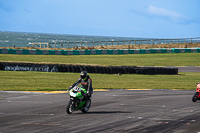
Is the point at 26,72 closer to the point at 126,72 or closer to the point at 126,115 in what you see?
the point at 126,72

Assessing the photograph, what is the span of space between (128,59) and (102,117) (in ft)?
128

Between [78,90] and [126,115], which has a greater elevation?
[78,90]

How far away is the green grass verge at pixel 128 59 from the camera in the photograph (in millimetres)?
46531

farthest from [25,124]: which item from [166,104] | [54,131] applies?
[166,104]

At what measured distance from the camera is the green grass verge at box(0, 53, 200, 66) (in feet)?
153

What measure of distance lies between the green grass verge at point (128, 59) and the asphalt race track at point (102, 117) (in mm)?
28526

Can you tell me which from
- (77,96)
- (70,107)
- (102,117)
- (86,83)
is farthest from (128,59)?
(102,117)

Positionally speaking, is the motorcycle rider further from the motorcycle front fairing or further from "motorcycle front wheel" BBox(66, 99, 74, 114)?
"motorcycle front wheel" BBox(66, 99, 74, 114)

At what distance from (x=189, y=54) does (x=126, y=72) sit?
25690 mm

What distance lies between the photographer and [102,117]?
12.7 meters

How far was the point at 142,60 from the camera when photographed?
50906 millimetres

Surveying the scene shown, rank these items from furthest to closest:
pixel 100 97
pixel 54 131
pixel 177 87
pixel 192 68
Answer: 1. pixel 192 68
2. pixel 177 87
3. pixel 100 97
4. pixel 54 131

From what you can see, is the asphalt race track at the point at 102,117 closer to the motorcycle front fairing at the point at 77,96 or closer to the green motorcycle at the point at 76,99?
the green motorcycle at the point at 76,99

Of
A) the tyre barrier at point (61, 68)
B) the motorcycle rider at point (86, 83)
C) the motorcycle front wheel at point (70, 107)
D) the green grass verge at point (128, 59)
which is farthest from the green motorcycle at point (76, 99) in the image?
the green grass verge at point (128, 59)
